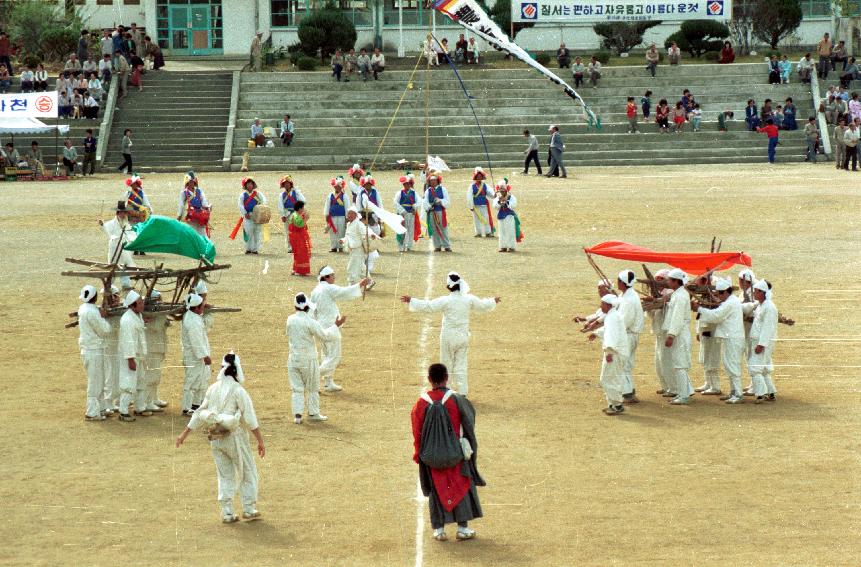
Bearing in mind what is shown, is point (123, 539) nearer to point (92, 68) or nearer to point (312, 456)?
point (312, 456)

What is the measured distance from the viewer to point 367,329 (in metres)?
18.7

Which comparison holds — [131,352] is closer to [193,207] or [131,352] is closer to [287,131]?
[193,207]

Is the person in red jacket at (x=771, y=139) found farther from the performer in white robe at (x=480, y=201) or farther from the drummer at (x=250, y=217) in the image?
the drummer at (x=250, y=217)

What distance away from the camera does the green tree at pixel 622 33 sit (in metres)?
52.8

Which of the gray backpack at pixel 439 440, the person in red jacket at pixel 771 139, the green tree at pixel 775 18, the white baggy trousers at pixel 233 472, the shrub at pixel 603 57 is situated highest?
the green tree at pixel 775 18

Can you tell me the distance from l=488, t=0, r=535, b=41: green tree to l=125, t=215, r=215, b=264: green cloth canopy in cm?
3785

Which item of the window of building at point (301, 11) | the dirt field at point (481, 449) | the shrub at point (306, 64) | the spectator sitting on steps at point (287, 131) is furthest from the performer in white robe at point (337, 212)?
the window of building at point (301, 11)

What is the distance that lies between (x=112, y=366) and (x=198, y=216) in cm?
1128

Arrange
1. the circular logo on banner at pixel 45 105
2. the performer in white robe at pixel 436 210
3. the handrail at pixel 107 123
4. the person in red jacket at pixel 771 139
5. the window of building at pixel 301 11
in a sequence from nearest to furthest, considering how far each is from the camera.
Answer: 1. the performer in white robe at pixel 436 210
2. the circular logo on banner at pixel 45 105
3. the person in red jacket at pixel 771 139
4. the handrail at pixel 107 123
5. the window of building at pixel 301 11

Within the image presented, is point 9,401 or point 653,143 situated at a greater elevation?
point 653,143

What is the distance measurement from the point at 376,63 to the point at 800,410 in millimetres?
34711

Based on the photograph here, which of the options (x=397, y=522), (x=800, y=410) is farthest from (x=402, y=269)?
(x=397, y=522)

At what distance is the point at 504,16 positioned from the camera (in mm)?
52438

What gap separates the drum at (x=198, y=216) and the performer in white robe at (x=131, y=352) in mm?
11178
